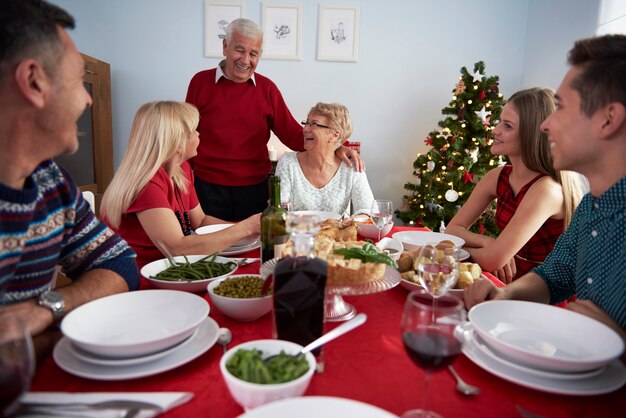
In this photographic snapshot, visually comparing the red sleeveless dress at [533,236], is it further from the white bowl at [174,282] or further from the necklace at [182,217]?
the necklace at [182,217]

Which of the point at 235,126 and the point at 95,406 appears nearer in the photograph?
the point at 95,406

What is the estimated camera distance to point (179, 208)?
81.7 inches

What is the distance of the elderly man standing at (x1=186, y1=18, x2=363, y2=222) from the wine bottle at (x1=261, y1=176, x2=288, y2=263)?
70.6 inches

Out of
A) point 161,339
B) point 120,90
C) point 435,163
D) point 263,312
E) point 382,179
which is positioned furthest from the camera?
point 382,179

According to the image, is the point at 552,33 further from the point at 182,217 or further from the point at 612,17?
the point at 182,217

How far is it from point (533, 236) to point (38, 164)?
6.54 ft

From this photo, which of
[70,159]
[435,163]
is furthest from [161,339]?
[70,159]

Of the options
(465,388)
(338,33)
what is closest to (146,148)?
(465,388)

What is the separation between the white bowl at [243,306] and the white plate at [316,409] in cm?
41

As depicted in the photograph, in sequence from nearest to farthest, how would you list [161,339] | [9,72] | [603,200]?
[161,339]
[9,72]
[603,200]

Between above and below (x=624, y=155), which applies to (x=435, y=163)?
below

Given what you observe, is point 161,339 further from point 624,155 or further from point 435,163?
point 435,163

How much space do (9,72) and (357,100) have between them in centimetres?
435

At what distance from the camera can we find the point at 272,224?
4.81 feet
